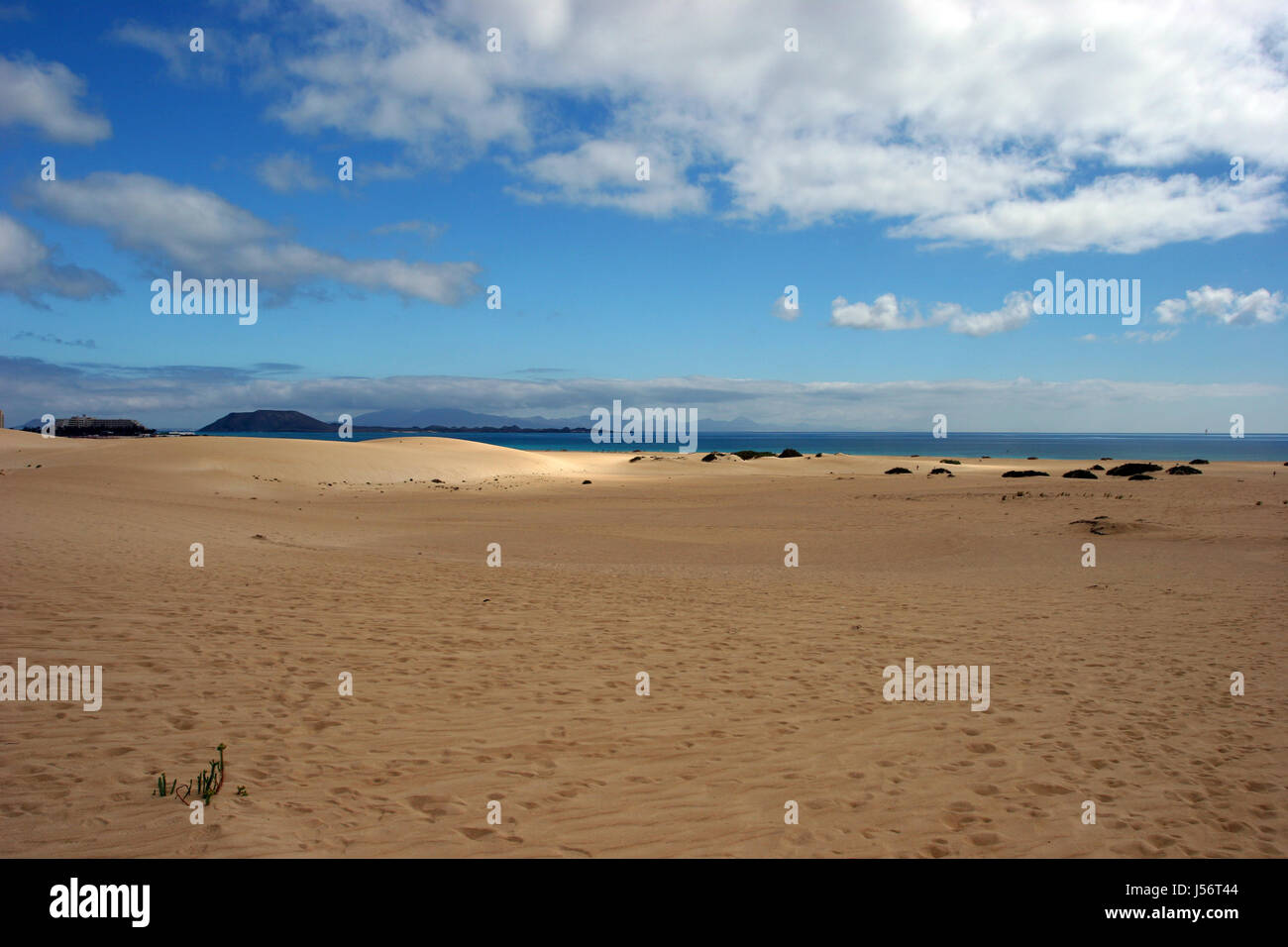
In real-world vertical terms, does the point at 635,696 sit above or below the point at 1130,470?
below

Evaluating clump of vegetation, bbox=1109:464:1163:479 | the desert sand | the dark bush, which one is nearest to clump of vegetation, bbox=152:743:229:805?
the desert sand

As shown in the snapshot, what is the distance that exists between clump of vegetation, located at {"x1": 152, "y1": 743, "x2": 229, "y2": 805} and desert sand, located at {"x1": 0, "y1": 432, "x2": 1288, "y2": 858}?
10 centimetres

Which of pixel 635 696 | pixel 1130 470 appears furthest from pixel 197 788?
pixel 1130 470

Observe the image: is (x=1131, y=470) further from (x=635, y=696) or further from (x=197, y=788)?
(x=197, y=788)

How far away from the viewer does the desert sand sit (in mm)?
4801

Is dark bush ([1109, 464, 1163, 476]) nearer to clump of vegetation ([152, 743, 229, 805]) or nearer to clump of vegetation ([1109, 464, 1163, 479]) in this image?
clump of vegetation ([1109, 464, 1163, 479])

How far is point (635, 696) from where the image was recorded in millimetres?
7469

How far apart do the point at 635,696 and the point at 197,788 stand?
3996mm

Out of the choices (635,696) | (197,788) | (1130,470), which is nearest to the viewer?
(197,788)

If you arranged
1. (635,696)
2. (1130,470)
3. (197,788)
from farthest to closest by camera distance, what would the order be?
(1130,470), (635,696), (197,788)

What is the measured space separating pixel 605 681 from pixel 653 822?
305 centimetres
